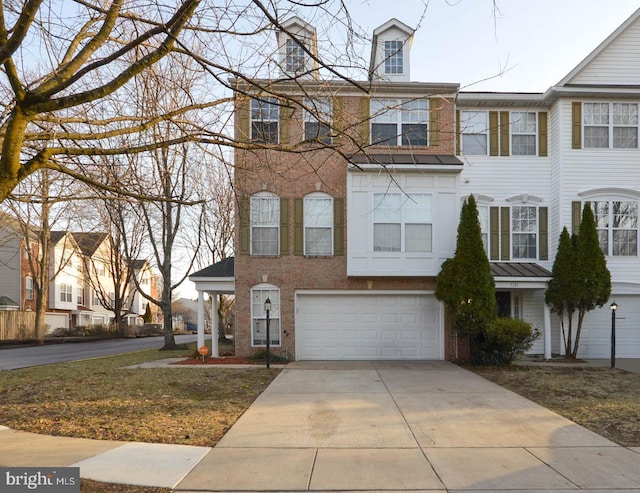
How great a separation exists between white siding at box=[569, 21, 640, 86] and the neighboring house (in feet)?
0.10

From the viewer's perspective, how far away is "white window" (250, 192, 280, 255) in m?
14.8

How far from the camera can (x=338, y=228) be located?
1461 cm

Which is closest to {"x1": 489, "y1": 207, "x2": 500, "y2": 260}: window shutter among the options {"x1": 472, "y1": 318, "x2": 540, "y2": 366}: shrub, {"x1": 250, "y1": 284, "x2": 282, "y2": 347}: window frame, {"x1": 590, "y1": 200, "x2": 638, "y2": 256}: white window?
{"x1": 590, "y1": 200, "x2": 638, "y2": 256}: white window

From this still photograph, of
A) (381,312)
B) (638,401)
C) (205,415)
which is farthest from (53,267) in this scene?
(638,401)

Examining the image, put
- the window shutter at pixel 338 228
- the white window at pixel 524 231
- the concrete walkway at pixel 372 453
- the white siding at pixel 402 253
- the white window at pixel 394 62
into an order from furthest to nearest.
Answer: the white window at pixel 524 231, the white window at pixel 394 62, the window shutter at pixel 338 228, the white siding at pixel 402 253, the concrete walkway at pixel 372 453

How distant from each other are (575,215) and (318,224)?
762 centimetres

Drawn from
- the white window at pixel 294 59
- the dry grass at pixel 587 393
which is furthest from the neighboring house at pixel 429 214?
the white window at pixel 294 59

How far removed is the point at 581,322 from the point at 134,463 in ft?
42.4

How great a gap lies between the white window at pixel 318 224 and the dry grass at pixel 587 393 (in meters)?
5.30

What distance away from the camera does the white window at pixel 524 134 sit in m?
15.7

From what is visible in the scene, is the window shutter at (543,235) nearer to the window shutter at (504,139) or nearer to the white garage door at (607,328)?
the window shutter at (504,139)

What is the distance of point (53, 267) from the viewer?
134 feet

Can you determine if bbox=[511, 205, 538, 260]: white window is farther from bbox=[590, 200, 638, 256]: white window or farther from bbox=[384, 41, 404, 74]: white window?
bbox=[384, 41, 404, 74]: white window

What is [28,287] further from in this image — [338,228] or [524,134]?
[524,134]
